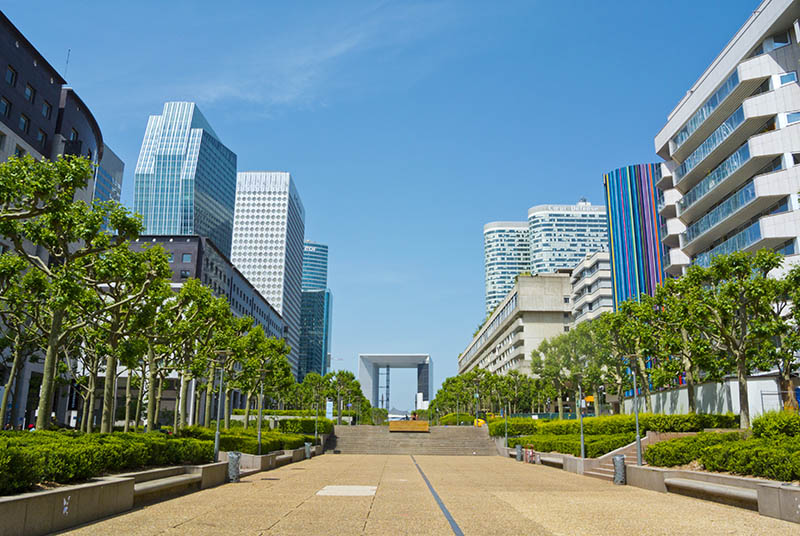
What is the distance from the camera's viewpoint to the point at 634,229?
10225 centimetres

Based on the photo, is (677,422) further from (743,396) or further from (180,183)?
(180,183)

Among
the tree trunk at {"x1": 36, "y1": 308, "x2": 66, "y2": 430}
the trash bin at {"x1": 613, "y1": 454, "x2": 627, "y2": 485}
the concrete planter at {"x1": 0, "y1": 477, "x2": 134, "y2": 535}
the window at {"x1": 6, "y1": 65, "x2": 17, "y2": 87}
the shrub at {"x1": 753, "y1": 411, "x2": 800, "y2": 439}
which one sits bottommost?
the trash bin at {"x1": 613, "y1": 454, "x2": 627, "y2": 485}

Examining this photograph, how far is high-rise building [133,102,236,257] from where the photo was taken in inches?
7254

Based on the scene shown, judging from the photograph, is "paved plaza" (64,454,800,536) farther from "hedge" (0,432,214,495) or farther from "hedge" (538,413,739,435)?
"hedge" (538,413,739,435)

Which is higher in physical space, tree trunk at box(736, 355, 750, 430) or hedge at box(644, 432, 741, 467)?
A: tree trunk at box(736, 355, 750, 430)

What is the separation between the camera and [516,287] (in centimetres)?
10762

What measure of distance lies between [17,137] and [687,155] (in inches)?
2334

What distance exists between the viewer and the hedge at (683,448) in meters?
21.5

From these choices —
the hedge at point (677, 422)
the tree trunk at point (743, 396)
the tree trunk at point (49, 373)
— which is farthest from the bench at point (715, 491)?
the tree trunk at point (49, 373)

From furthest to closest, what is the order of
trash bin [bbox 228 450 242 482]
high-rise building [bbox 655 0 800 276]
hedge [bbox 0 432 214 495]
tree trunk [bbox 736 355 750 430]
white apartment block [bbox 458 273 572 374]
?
1. white apartment block [bbox 458 273 572 374]
2. high-rise building [bbox 655 0 800 276]
3. tree trunk [bbox 736 355 750 430]
4. trash bin [bbox 228 450 242 482]
5. hedge [bbox 0 432 214 495]

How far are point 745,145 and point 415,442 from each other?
3700cm

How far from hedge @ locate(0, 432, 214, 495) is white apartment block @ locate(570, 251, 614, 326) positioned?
8109cm

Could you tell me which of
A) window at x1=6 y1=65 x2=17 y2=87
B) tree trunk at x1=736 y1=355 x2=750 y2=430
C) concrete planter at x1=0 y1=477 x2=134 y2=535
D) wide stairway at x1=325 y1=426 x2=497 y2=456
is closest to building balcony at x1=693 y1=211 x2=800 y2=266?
tree trunk at x1=736 y1=355 x2=750 y2=430

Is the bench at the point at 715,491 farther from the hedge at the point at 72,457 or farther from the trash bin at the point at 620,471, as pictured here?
the hedge at the point at 72,457
